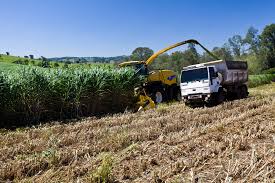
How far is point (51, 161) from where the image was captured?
213 inches

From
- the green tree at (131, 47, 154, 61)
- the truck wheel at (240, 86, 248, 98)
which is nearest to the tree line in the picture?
the green tree at (131, 47, 154, 61)

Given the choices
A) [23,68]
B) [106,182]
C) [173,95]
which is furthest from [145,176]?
[173,95]

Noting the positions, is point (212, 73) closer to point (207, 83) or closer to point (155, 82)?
point (207, 83)

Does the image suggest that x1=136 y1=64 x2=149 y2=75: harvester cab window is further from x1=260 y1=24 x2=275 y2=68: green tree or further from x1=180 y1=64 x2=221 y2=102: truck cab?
x1=260 y1=24 x2=275 y2=68: green tree

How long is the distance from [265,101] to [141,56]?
32.9m

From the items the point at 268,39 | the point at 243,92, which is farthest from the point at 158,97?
the point at 268,39

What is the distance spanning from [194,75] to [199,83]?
1.75ft

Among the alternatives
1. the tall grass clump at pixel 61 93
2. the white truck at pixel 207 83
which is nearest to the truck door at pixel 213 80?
the white truck at pixel 207 83

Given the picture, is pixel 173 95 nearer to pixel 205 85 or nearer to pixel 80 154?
pixel 205 85

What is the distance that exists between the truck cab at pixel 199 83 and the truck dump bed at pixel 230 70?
147 centimetres

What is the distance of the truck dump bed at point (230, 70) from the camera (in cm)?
1684

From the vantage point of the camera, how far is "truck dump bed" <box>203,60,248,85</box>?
16.8 metres

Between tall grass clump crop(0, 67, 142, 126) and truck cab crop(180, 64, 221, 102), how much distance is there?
275 cm

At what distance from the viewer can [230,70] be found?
56.4 ft
